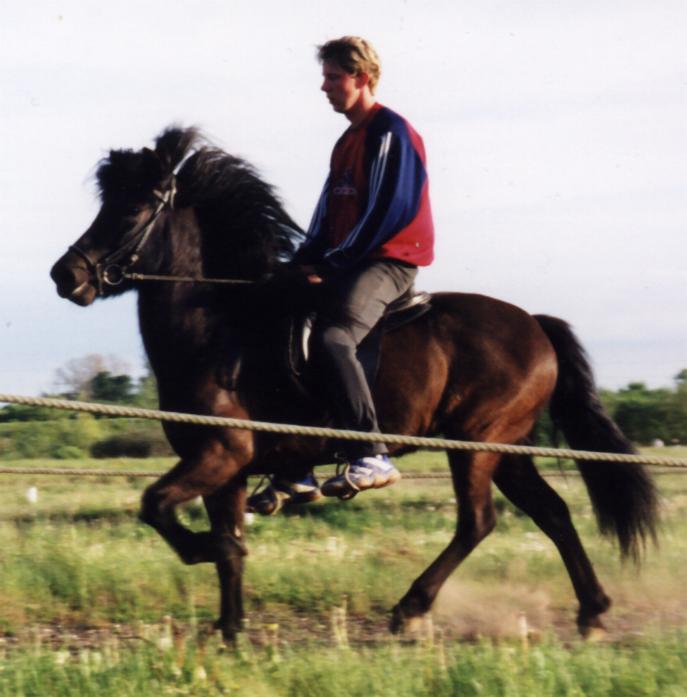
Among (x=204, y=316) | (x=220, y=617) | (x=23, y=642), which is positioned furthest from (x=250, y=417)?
(x=23, y=642)

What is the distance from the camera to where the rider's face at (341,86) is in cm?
679

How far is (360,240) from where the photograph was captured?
6.68m

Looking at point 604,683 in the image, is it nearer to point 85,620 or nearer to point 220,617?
point 220,617

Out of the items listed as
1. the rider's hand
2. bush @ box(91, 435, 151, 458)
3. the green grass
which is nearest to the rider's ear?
Result: the rider's hand

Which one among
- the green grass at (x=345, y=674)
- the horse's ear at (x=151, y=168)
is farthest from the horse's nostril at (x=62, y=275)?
the green grass at (x=345, y=674)

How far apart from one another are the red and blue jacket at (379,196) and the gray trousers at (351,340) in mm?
106

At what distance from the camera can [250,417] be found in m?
6.70

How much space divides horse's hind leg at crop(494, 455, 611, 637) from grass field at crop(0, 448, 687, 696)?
0.56 feet

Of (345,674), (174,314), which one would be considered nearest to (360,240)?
(174,314)

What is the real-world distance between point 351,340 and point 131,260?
3.67 ft

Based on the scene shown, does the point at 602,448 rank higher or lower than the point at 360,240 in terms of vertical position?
lower

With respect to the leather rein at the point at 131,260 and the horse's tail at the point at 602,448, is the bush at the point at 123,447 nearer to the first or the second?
the horse's tail at the point at 602,448

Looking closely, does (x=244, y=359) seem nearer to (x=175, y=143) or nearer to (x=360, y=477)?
(x=360, y=477)

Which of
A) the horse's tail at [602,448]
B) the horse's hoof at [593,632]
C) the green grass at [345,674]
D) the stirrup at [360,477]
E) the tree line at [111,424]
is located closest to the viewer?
the green grass at [345,674]
